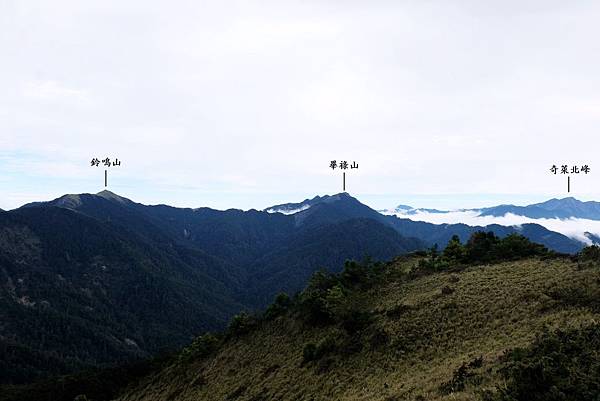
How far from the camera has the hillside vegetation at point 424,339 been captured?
80.5ft

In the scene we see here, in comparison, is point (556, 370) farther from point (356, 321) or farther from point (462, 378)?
point (356, 321)

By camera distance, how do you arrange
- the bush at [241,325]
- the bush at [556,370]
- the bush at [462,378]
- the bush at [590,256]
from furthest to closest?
the bush at [241,325] < the bush at [590,256] < the bush at [462,378] < the bush at [556,370]

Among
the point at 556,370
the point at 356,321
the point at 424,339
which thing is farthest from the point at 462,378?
the point at 356,321

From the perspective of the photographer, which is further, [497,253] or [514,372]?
[497,253]

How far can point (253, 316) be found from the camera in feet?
277

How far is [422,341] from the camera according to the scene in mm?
39719

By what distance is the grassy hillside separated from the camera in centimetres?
2461

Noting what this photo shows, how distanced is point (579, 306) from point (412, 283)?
27.8 m

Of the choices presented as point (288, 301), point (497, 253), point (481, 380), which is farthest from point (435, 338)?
point (288, 301)

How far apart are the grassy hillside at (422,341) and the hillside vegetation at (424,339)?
0.13 meters

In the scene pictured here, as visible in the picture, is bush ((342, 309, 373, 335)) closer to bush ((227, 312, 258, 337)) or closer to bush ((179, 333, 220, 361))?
bush ((227, 312, 258, 337))

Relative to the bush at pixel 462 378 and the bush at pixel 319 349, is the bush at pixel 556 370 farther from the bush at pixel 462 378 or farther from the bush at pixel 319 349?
the bush at pixel 319 349

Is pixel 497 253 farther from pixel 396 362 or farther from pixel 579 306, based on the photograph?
pixel 396 362

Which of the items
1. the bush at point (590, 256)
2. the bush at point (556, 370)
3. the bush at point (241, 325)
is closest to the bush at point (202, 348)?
the bush at point (241, 325)
